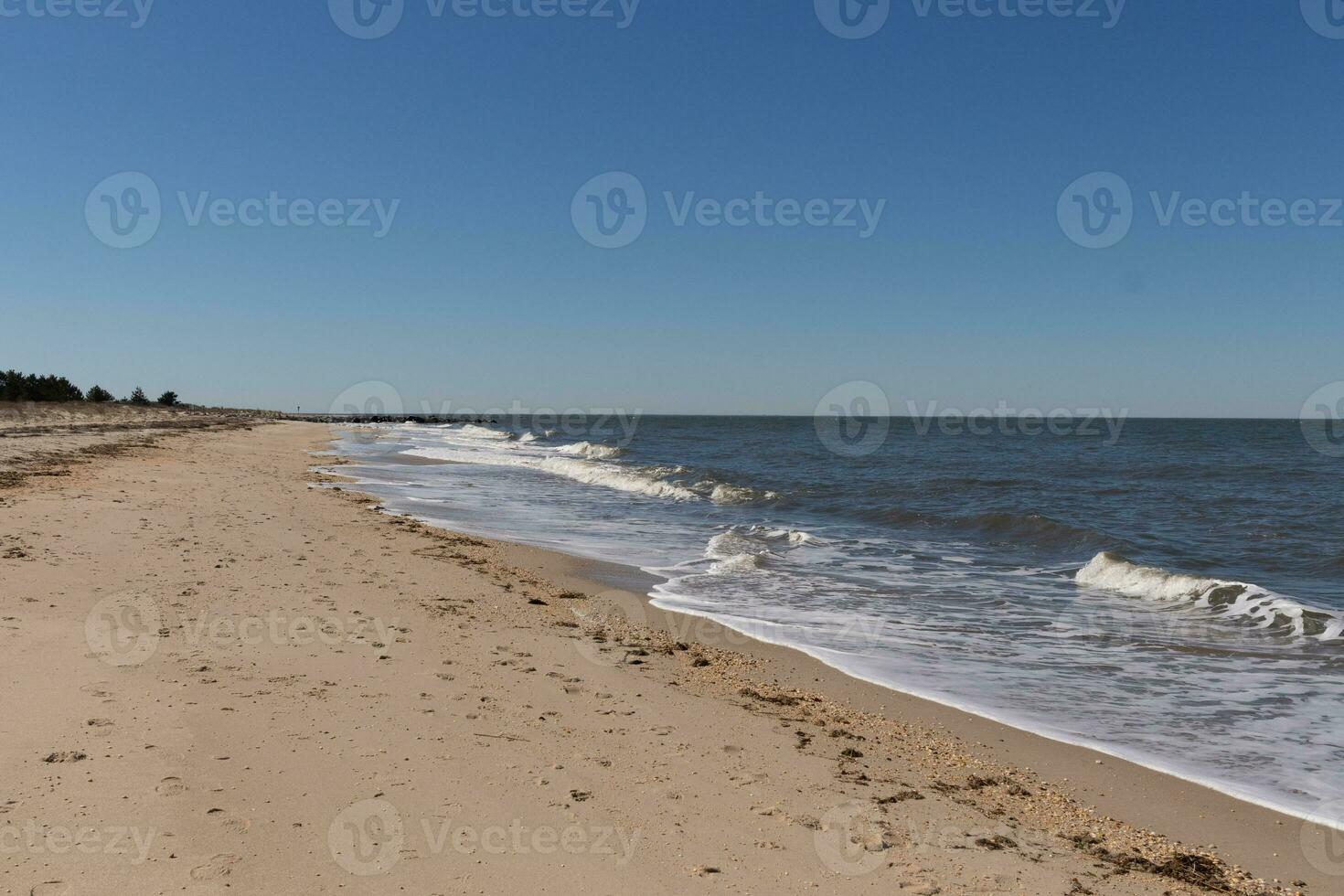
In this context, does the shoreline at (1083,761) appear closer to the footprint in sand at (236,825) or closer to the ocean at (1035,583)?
the ocean at (1035,583)

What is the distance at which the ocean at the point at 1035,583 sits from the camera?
641 cm

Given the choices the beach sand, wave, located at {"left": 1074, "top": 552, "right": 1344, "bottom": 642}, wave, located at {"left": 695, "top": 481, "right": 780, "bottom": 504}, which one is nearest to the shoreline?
the beach sand

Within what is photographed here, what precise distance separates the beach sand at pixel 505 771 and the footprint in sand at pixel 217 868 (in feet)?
0.07

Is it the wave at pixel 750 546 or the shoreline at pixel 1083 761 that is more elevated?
the wave at pixel 750 546

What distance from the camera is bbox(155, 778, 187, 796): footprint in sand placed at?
4.01 meters

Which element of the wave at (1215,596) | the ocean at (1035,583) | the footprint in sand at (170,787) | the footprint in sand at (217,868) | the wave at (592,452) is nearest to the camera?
the footprint in sand at (217,868)

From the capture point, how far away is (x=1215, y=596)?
11211 mm

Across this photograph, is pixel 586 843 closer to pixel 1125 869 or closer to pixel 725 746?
pixel 725 746

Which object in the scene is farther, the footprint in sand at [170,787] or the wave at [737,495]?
the wave at [737,495]

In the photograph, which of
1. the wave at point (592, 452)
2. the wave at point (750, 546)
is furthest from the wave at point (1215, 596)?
the wave at point (592, 452)

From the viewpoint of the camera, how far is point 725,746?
5.22 m

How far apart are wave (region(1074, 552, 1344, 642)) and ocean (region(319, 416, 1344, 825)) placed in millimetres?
39

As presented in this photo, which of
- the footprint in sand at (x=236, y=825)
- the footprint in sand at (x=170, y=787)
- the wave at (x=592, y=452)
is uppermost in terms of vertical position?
the wave at (x=592, y=452)

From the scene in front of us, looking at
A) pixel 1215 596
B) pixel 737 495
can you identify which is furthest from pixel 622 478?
pixel 1215 596
